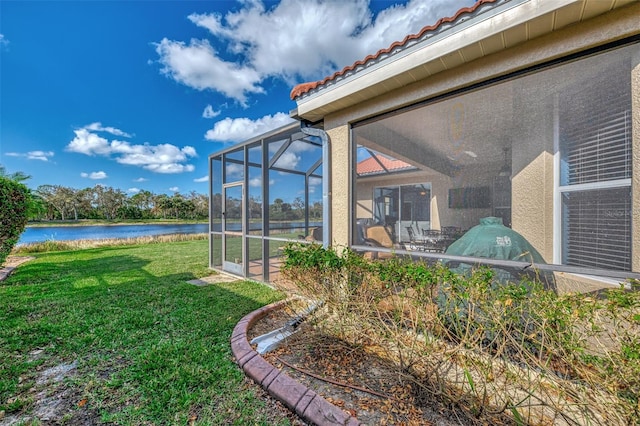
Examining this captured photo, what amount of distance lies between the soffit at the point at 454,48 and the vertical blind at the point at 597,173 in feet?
2.54

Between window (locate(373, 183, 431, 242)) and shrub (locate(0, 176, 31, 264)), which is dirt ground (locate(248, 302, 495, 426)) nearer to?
window (locate(373, 183, 431, 242))

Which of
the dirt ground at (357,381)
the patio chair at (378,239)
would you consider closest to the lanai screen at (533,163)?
the patio chair at (378,239)

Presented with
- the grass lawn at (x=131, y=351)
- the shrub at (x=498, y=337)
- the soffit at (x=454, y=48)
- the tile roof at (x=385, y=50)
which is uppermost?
the tile roof at (x=385, y=50)

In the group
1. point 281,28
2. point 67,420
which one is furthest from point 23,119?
point 67,420

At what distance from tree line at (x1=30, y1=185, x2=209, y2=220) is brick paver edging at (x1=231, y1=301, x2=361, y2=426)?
167 ft

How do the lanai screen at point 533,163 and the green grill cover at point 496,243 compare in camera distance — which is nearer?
the lanai screen at point 533,163

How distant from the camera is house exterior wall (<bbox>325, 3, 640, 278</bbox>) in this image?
90.8 inches

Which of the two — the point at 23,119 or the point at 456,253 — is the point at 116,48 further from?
the point at 23,119

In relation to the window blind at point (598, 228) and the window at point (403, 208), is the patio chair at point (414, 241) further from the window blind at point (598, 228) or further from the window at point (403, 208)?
the window blind at point (598, 228)

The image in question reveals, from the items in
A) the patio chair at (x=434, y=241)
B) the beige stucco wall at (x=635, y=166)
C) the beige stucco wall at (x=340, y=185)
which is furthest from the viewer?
the beige stucco wall at (x=340, y=185)

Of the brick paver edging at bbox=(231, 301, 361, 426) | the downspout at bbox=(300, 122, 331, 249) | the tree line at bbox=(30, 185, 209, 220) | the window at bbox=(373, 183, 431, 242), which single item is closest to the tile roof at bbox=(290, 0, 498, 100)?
the downspout at bbox=(300, 122, 331, 249)

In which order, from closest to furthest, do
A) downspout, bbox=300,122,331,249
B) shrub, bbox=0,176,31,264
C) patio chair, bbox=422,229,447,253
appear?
patio chair, bbox=422,229,447,253, downspout, bbox=300,122,331,249, shrub, bbox=0,176,31,264

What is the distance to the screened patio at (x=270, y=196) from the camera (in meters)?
5.87

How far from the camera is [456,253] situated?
10.6ft
